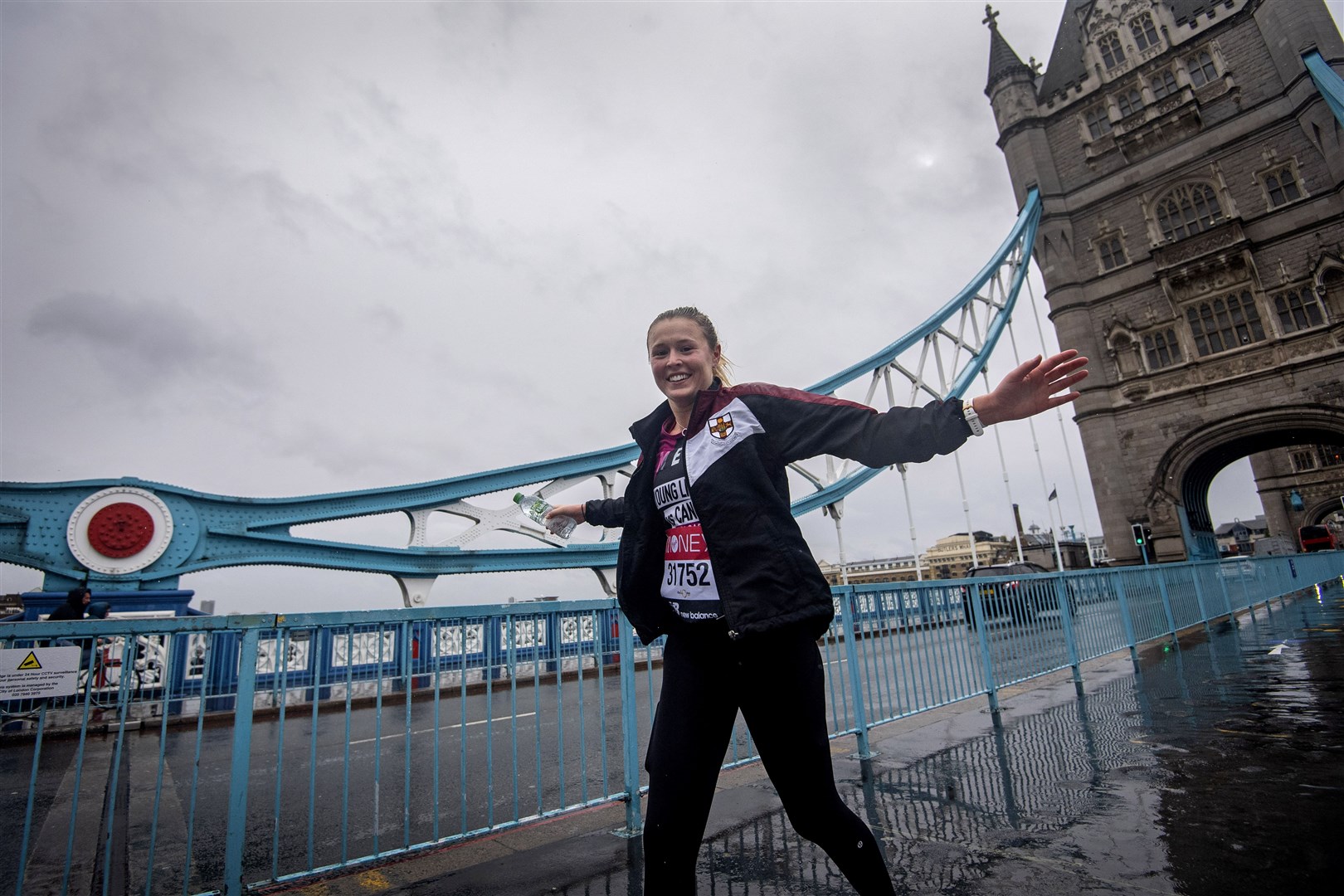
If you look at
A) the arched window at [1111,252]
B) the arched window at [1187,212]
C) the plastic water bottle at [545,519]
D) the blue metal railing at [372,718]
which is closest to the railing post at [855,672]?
the blue metal railing at [372,718]

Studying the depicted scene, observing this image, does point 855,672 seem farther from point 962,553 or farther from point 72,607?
point 962,553

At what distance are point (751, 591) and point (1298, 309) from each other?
26.1m

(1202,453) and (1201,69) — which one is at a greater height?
(1201,69)

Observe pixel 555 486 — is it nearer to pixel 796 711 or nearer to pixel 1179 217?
pixel 796 711

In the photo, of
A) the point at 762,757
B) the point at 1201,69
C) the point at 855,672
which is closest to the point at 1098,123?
the point at 1201,69

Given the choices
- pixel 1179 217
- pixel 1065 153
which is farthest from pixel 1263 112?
pixel 1065 153

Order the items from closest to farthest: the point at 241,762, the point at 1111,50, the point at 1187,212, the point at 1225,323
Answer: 1. the point at 241,762
2. the point at 1225,323
3. the point at 1187,212
4. the point at 1111,50

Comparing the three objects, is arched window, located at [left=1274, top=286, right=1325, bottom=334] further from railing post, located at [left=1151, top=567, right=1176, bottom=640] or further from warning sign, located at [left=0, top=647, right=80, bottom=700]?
warning sign, located at [left=0, top=647, right=80, bottom=700]

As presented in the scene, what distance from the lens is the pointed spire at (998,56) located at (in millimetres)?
26594

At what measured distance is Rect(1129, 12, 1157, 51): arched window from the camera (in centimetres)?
2430

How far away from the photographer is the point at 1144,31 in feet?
80.4

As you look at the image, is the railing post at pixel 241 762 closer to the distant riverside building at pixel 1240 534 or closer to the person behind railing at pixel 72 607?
the person behind railing at pixel 72 607

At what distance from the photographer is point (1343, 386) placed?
18.4 metres

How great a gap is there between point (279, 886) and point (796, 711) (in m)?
2.11
